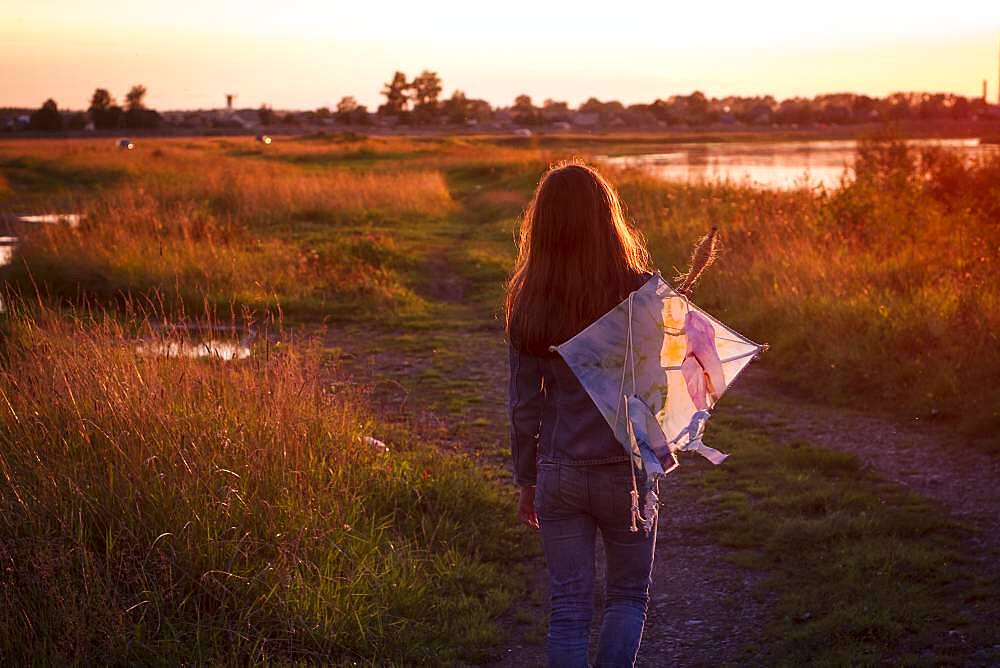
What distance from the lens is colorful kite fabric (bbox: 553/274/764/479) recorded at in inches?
119

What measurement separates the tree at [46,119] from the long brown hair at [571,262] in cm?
8537

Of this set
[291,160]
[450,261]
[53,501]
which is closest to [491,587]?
[53,501]

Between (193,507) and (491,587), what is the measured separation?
156cm

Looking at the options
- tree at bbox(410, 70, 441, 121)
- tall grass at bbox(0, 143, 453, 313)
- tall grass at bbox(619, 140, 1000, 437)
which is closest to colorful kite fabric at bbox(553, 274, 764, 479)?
tall grass at bbox(619, 140, 1000, 437)

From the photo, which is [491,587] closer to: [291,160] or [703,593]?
[703,593]

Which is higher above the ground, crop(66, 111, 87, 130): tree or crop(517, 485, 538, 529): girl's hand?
crop(66, 111, 87, 130): tree

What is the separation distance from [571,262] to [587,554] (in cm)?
87

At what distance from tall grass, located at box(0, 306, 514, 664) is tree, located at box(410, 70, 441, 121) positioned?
11276 centimetres

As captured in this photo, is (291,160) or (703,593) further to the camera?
(291,160)

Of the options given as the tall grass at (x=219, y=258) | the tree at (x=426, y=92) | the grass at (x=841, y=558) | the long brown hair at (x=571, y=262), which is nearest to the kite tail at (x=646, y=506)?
the long brown hair at (x=571, y=262)

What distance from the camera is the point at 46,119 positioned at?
80.4m

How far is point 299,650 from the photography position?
4164mm

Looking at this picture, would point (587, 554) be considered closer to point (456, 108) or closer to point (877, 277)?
point (877, 277)

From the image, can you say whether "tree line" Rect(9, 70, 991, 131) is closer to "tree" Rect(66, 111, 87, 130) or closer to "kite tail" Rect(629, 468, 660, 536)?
"tree" Rect(66, 111, 87, 130)
